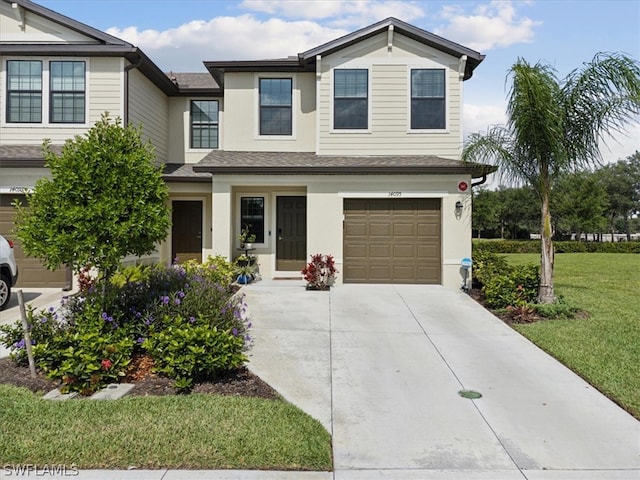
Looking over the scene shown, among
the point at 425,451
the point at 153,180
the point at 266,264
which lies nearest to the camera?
the point at 425,451

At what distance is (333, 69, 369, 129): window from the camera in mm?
12133

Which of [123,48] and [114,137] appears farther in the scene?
[123,48]

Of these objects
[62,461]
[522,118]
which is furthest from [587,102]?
[62,461]

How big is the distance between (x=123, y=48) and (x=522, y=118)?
984 cm

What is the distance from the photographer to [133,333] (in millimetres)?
5691

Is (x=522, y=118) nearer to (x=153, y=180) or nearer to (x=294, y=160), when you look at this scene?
(x=294, y=160)

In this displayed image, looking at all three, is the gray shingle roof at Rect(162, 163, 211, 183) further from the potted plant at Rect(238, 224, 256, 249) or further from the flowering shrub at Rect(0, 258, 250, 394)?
the flowering shrub at Rect(0, 258, 250, 394)

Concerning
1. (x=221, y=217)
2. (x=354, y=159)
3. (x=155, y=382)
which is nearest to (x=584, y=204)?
(x=354, y=159)

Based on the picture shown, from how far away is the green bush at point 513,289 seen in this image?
910cm

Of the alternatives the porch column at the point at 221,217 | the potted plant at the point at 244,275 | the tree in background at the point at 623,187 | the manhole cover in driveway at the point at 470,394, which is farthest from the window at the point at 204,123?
the tree in background at the point at 623,187

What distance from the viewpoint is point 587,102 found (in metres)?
8.73

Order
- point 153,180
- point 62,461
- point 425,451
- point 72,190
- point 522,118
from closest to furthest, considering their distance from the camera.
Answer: point 62,461 → point 425,451 → point 72,190 → point 153,180 → point 522,118

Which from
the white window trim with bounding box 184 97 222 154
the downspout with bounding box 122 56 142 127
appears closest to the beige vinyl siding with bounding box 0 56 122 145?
the downspout with bounding box 122 56 142 127

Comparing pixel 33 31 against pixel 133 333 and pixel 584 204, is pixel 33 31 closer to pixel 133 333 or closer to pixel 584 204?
pixel 133 333
